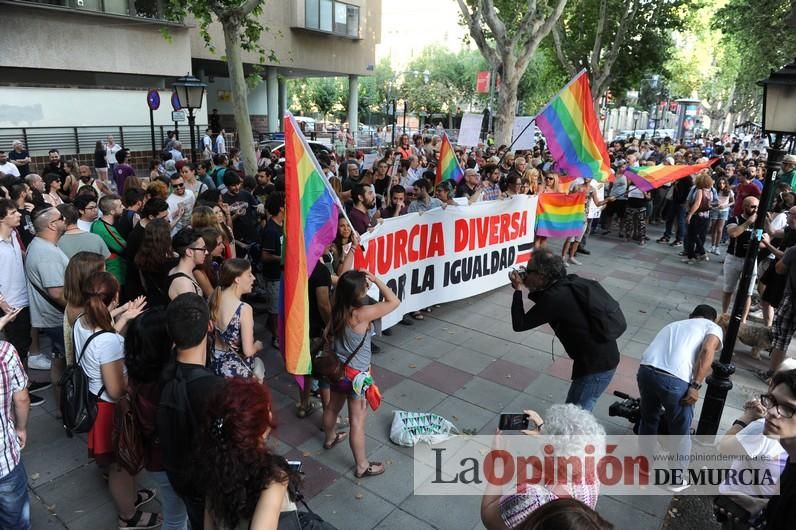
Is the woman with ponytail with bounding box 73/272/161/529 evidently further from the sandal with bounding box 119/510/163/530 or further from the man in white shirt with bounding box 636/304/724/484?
the man in white shirt with bounding box 636/304/724/484

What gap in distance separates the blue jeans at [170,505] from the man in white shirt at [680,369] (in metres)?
3.35

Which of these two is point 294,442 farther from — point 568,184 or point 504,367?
point 568,184

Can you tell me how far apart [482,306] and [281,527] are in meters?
6.26

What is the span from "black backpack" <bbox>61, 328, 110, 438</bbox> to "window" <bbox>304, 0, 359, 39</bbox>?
89.4 ft

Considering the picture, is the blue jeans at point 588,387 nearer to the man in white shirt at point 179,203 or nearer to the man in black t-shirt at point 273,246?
the man in black t-shirt at point 273,246

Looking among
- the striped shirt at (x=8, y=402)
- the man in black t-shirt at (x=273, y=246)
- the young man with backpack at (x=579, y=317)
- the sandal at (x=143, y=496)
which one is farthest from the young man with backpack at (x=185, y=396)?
the man in black t-shirt at (x=273, y=246)

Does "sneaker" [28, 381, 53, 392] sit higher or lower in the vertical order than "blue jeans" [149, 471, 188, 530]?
lower

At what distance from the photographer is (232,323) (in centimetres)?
363

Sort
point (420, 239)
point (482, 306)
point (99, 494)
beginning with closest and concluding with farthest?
1. point (99, 494)
2. point (420, 239)
3. point (482, 306)

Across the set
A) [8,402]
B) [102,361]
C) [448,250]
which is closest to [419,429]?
[102,361]

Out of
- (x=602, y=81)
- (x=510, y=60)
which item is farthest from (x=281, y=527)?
(x=602, y=81)

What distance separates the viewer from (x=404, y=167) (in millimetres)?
10656

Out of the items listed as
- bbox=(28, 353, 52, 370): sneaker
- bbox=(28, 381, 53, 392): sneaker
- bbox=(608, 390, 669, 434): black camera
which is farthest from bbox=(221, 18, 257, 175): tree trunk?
bbox=(608, 390, 669, 434): black camera

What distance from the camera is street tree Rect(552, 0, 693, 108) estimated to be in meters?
23.0
